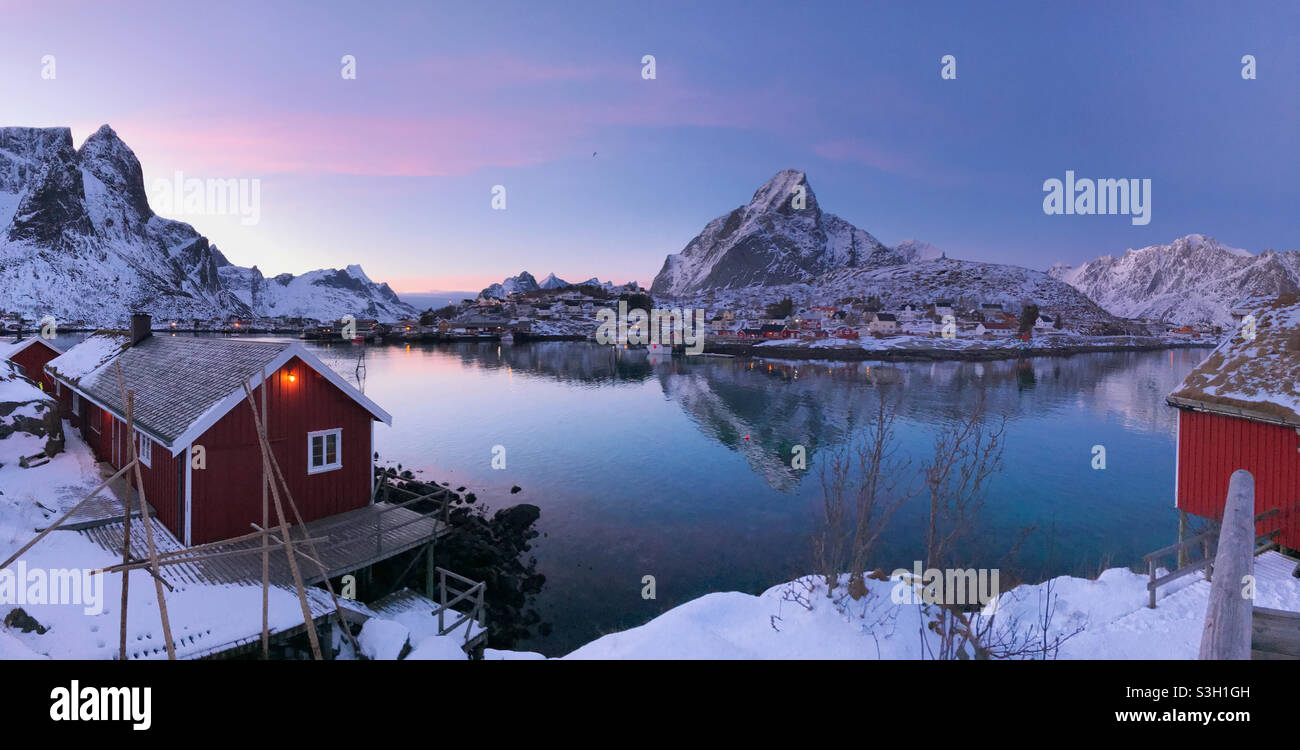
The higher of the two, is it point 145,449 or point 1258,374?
point 1258,374

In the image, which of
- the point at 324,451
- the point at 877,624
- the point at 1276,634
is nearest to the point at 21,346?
the point at 324,451

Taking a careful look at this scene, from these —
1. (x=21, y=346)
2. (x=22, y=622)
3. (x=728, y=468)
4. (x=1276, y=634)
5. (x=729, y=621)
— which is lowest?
(x=728, y=468)

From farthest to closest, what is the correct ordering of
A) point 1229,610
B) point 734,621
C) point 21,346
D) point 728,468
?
1. point 728,468
2. point 21,346
3. point 734,621
4. point 1229,610

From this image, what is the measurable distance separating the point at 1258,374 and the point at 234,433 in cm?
2143

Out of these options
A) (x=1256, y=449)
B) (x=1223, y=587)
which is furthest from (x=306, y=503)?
(x=1256, y=449)

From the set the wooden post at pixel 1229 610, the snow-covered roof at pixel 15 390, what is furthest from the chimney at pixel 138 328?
the wooden post at pixel 1229 610

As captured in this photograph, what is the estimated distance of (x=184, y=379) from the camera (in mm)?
14008

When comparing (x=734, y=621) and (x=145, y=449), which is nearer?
(x=734, y=621)

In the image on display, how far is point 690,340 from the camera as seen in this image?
128 metres

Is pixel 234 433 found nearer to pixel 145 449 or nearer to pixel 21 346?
pixel 145 449

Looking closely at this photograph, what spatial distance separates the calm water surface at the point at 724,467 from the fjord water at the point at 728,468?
4.4 inches

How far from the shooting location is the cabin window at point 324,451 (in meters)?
13.3

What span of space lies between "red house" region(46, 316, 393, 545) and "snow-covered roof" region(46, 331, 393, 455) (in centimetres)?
3
